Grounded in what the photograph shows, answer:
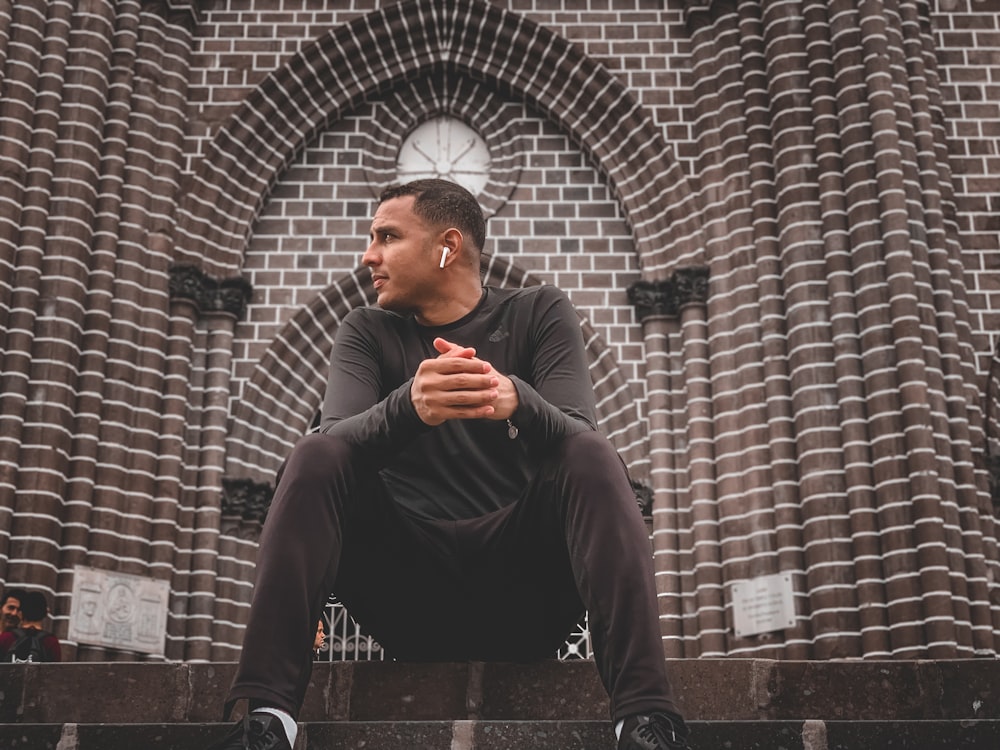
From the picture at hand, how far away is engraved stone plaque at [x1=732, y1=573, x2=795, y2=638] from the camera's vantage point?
36.3 feet

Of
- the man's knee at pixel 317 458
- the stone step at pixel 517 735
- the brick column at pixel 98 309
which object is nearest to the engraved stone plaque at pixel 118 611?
the brick column at pixel 98 309

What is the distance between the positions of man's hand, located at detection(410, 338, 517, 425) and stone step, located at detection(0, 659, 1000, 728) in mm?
730

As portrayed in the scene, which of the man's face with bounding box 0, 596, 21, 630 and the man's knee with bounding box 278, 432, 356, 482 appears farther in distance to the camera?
the man's face with bounding box 0, 596, 21, 630

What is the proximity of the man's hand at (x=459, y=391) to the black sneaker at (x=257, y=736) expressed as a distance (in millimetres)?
775

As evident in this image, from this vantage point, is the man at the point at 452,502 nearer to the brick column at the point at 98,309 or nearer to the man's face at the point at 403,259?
the man's face at the point at 403,259

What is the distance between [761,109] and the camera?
41.8 ft

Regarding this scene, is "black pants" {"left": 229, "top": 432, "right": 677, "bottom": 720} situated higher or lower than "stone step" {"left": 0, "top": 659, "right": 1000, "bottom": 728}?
higher

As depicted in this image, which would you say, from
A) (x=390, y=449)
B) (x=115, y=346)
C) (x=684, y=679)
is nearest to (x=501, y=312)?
(x=390, y=449)

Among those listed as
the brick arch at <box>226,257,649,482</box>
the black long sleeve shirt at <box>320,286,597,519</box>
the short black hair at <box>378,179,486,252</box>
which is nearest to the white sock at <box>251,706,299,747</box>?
the black long sleeve shirt at <box>320,286,597,519</box>

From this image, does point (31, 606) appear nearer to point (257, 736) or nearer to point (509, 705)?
point (509, 705)

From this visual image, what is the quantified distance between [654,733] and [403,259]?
1.53 m

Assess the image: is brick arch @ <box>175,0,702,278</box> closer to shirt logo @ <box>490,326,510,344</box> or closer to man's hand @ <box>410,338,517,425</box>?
shirt logo @ <box>490,326,510,344</box>

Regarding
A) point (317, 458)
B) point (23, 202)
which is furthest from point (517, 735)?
point (23, 202)

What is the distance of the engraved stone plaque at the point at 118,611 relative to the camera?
10938mm
